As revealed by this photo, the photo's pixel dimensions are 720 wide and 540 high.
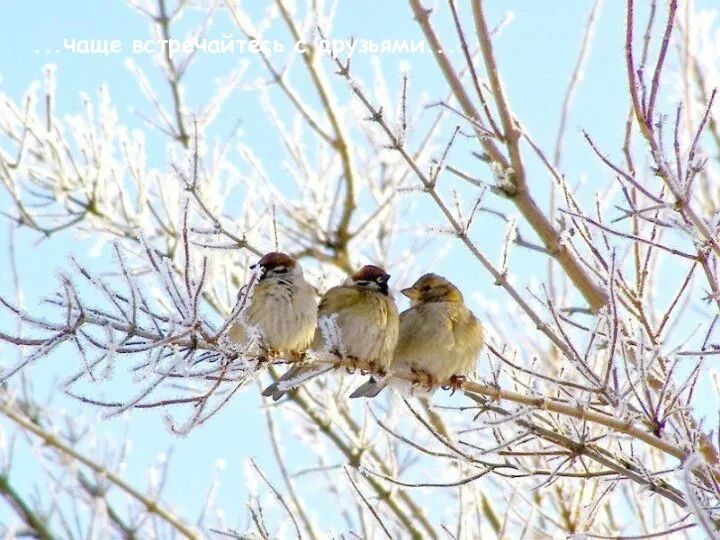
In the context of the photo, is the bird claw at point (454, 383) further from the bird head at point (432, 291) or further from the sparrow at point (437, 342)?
the bird head at point (432, 291)

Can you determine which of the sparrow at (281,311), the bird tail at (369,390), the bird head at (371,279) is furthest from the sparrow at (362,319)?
the bird tail at (369,390)

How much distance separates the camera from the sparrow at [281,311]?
4.28 m

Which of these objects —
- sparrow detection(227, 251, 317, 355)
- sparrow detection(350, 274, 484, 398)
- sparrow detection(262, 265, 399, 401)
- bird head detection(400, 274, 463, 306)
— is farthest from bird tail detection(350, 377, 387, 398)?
sparrow detection(227, 251, 317, 355)

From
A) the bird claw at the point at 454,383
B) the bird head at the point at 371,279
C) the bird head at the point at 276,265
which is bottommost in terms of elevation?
the bird claw at the point at 454,383

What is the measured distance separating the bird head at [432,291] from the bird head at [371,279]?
305 mm

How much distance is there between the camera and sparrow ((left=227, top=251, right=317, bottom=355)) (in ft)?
14.0

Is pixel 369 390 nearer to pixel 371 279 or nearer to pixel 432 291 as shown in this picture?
pixel 371 279

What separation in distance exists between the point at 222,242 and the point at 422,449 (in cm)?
127

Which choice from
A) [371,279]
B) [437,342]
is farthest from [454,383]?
[371,279]

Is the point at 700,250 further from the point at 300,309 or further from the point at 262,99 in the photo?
the point at 262,99

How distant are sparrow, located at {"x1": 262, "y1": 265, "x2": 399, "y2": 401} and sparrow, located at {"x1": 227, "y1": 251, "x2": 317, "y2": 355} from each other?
0.38 feet

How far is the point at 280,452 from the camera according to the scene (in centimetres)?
642

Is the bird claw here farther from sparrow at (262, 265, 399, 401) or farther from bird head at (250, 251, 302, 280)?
bird head at (250, 251, 302, 280)

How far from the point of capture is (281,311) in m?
4.32
